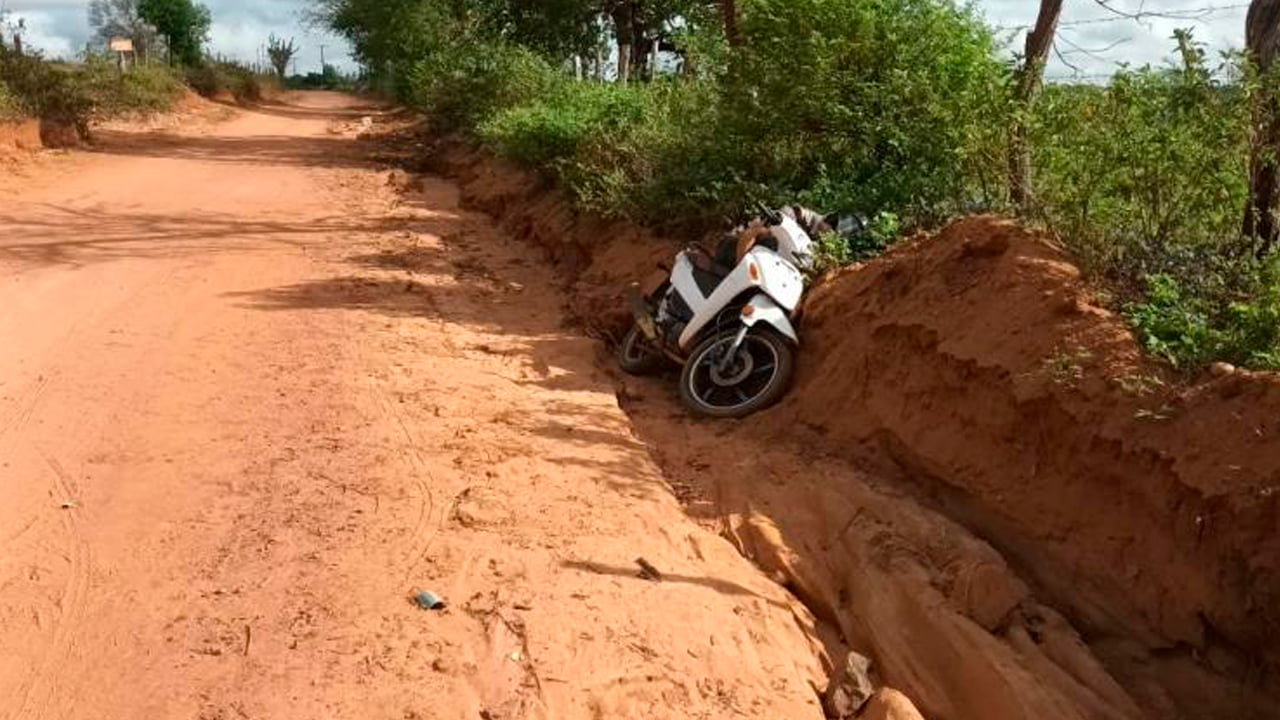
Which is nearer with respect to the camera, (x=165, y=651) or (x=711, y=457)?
(x=165, y=651)

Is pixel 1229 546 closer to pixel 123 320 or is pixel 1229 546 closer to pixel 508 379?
pixel 508 379

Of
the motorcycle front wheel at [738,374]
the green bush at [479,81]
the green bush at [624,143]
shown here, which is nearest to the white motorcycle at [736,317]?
the motorcycle front wheel at [738,374]

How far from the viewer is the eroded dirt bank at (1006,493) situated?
12.0 ft

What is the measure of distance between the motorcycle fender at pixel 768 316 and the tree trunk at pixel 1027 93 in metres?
1.40

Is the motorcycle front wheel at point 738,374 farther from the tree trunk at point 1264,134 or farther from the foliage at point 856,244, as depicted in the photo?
the tree trunk at point 1264,134

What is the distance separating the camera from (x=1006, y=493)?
4.56 meters

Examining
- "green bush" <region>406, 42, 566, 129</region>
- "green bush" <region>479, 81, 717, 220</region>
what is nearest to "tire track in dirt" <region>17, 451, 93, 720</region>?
"green bush" <region>479, 81, 717, 220</region>

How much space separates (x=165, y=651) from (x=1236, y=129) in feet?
15.8

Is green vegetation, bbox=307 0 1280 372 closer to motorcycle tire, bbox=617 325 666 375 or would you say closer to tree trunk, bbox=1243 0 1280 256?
tree trunk, bbox=1243 0 1280 256

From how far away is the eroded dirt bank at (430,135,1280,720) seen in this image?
364cm

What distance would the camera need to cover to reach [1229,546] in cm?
359

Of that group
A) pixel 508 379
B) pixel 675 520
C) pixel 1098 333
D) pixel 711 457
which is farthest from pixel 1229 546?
pixel 508 379

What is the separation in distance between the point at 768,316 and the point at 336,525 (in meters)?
2.74

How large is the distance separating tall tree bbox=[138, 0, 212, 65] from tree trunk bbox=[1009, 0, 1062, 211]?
43.1 meters
